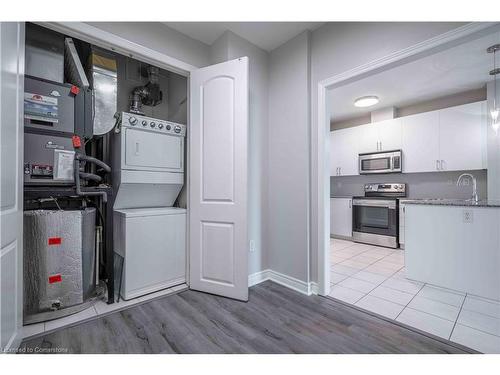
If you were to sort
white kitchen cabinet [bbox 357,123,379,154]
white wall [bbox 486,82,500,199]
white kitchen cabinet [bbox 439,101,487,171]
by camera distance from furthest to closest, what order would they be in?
white kitchen cabinet [bbox 357,123,379,154], white kitchen cabinet [bbox 439,101,487,171], white wall [bbox 486,82,500,199]

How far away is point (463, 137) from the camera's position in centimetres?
340

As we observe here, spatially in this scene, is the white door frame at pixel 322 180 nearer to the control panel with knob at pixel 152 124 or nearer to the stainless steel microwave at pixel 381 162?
the control panel with knob at pixel 152 124

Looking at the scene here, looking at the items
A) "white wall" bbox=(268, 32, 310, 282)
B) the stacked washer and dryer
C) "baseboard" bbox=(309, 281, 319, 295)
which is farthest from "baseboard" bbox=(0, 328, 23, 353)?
"baseboard" bbox=(309, 281, 319, 295)

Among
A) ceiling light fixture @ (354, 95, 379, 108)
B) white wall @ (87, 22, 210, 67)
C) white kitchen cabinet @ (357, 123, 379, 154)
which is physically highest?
ceiling light fixture @ (354, 95, 379, 108)

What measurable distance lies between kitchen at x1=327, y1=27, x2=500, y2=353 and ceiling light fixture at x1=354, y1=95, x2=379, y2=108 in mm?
21

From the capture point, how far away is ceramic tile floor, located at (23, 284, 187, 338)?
5.15 feet

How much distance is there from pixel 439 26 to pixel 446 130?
9.07 feet

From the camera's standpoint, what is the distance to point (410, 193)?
4172 mm

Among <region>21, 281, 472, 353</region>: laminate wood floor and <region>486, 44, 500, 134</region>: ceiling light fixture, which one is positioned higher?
<region>486, 44, 500, 134</region>: ceiling light fixture

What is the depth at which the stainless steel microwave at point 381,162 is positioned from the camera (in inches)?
158

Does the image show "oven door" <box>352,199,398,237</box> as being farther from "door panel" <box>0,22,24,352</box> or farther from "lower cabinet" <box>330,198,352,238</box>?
"door panel" <box>0,22,24,352</box>

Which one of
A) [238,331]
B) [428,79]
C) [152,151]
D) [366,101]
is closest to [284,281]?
[238,331]
